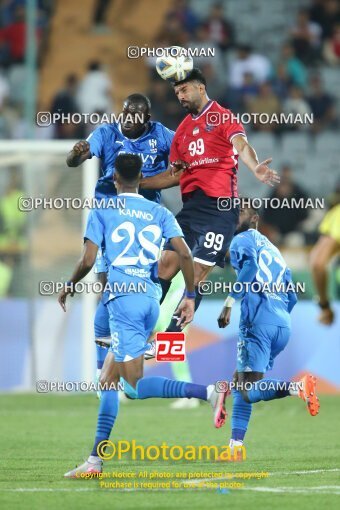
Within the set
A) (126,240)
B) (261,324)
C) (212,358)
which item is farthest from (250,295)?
(212,358)

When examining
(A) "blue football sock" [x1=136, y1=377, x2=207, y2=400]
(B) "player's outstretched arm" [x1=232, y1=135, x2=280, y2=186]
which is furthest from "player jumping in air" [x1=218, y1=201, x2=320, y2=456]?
(A) "blue football sock" [x1=136, y1=377, x2=207, y2=400]

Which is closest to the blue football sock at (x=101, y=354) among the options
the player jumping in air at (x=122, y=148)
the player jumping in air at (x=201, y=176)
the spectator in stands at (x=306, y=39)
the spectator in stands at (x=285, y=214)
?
the player jumping in air at (x=122, y=148)

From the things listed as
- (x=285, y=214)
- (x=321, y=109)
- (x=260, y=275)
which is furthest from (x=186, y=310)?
(x=321, y=109)

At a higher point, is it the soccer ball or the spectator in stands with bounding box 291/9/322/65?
the spectator in stands with bounding box 291/9/322/65

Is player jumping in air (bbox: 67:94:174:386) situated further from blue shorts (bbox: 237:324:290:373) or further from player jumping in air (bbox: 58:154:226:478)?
player jumping in air (bbox: 58:154:226:478)

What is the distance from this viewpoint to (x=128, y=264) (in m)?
9.23

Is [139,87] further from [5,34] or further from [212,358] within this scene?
[212,358]

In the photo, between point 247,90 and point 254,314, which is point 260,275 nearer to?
point 254,314

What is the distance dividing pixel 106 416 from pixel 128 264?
112 cm

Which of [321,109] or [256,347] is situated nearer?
[256,347]

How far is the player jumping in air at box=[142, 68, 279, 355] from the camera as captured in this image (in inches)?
433

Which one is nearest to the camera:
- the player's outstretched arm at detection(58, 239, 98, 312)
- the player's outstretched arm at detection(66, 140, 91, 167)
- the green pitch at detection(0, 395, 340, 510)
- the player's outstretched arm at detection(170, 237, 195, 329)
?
the green pitch at detection(0, 395, 340, 510)

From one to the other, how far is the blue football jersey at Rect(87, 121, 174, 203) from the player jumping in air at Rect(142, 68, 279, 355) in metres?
0.20

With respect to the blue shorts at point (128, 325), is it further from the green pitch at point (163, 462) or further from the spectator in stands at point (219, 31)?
the spectator in stands at point (219, 31)
